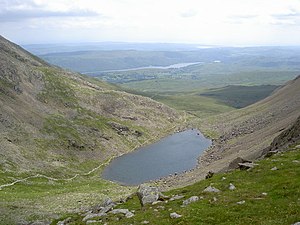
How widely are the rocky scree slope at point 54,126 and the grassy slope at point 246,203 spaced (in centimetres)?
7547

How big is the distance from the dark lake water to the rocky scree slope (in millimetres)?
7662

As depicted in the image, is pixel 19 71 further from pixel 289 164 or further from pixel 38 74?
pixel 289 164

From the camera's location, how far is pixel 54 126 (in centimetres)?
15100

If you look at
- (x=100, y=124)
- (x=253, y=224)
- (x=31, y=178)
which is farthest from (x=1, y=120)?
(x=253, y=224)

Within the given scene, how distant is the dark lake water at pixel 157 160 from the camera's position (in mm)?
126856

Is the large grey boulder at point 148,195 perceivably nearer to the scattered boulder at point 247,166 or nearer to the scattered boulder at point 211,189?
the scattered boulder at point 211,189

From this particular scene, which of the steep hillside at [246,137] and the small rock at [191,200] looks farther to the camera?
the steep hillside at [246,137]

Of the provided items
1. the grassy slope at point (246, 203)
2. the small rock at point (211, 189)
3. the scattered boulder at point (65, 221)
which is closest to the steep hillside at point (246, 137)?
the grassy slope at point (246, 203)

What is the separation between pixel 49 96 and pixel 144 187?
13715 cm

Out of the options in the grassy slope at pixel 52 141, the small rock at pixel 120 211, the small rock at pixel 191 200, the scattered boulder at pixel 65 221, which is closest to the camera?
the small rock at pixel 191 200

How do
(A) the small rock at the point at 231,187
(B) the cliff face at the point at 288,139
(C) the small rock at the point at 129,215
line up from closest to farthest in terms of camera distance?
(C) the small rock at the point at 129,215, (A) the small rock at the point at 231,187, (B) the cliff face at the point at 288,139

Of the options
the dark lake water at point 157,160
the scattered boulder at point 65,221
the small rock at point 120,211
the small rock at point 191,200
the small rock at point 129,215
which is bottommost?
the dark lake water at point 157,160

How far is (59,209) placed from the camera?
69.9 meters

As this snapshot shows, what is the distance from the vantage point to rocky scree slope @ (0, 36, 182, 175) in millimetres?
122219
